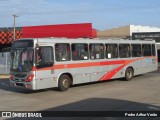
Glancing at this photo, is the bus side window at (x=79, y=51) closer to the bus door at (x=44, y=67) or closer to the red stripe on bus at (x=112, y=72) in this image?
the bus door at (x=44, y=67)

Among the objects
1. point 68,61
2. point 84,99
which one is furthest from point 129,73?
point 84,99

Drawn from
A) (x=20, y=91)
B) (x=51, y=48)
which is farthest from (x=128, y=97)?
(x=20, y=91)

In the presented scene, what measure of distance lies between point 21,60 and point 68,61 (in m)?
2.31

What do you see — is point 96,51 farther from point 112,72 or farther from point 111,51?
point 112,72

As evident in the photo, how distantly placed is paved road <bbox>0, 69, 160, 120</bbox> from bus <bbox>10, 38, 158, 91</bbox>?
2.03ft

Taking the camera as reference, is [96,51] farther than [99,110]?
Yes

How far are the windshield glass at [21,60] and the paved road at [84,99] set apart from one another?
1.17 m

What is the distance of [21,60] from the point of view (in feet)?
51.6

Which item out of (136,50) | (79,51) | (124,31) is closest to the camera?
(79,51)

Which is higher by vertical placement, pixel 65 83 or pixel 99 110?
pixel 65 83

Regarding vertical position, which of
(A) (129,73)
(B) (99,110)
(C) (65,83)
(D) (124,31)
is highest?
(D) (124,31)

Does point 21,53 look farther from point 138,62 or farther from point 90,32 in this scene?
point 90,32

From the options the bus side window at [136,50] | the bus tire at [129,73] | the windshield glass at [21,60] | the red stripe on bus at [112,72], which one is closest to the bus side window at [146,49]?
the bus side window at [136,50]

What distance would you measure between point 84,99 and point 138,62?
872 centimetres
